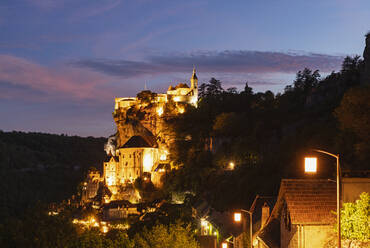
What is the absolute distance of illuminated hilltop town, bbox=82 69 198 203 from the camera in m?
107

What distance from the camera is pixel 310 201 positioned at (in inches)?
1076

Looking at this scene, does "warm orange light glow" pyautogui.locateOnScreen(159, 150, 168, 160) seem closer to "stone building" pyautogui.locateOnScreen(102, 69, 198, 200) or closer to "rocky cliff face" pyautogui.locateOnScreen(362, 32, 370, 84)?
"stone building" pyautogui.locateOnScreen(102, 69, 198, 200)

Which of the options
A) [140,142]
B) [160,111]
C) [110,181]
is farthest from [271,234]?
[110,181]

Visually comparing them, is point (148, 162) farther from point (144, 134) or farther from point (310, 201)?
point (310, 201)

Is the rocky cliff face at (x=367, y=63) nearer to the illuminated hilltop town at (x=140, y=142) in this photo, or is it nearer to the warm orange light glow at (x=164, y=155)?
the illuminated hilltop town at (x=140, y=142)

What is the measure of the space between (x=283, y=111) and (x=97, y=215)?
4228 centimetres

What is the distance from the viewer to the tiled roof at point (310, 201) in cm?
2709

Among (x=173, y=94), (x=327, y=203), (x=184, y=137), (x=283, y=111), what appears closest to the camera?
(x=327, y=203)

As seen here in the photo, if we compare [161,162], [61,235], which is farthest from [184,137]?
[61,235]

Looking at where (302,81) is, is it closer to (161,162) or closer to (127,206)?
(161,162)

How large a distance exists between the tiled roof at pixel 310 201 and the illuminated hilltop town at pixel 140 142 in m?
74.3

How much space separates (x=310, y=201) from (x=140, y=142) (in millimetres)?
83214

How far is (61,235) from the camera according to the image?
3519 centimetres

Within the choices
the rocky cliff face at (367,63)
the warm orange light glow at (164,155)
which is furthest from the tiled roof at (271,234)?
the warm orange light glow at (164,155)
